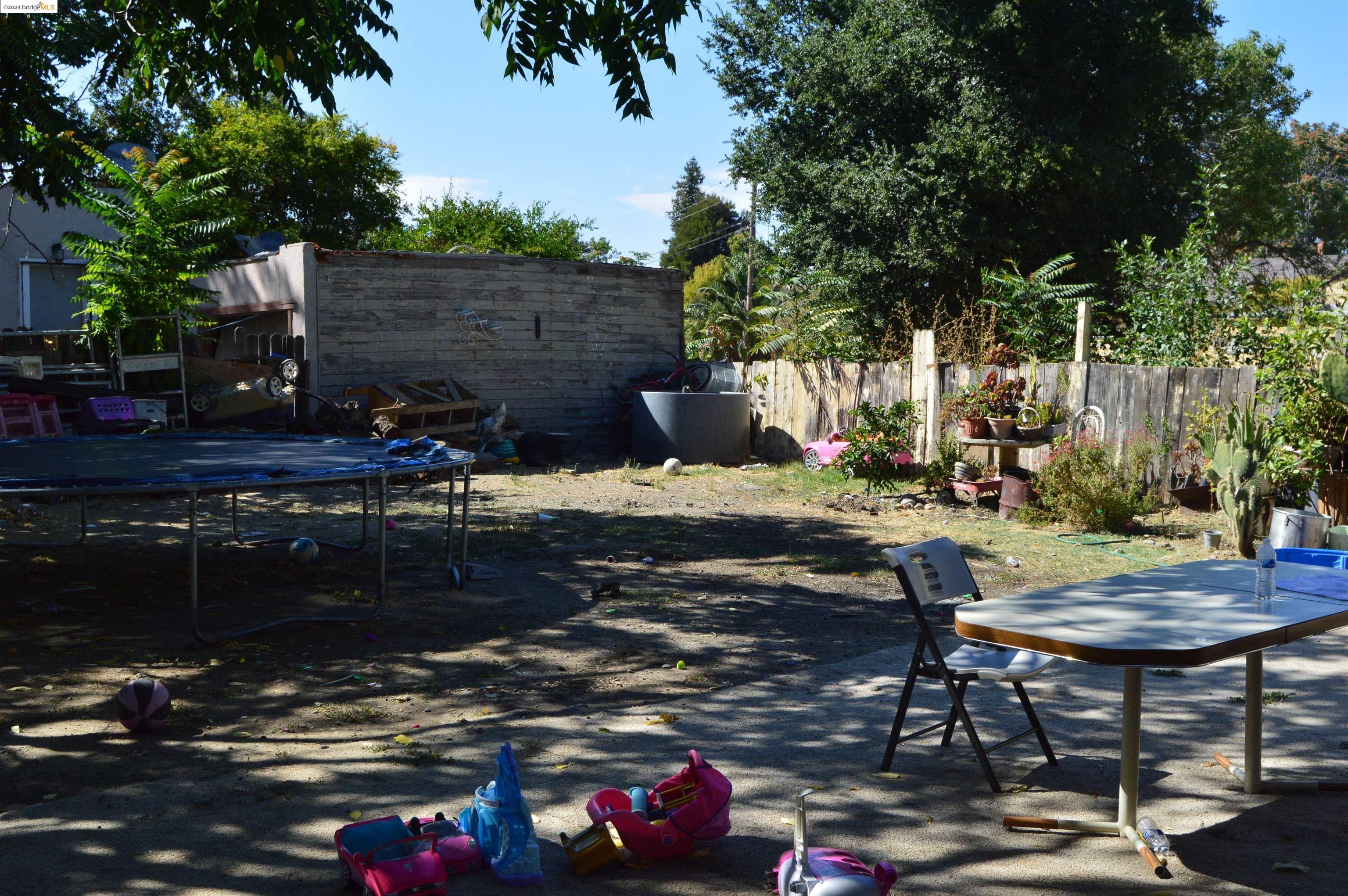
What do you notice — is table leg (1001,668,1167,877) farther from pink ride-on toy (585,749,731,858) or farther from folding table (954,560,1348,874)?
pink ride-on toy (585,749,731,858)

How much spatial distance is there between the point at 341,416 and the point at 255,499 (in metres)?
2.71

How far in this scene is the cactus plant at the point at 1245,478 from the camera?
8.21m

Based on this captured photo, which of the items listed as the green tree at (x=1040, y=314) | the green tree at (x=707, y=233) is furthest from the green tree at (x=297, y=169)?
the green tree at (x=707, y=233)

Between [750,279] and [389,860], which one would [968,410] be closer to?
[389,860]

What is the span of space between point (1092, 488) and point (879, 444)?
2896 millimetres

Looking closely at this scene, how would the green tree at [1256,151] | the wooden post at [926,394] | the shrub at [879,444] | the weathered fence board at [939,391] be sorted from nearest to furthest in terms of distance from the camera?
the weathered fence board at [939,391] → the shrub at [879,444] → the wooden post at [926,394] → the green tree at [1256,151]

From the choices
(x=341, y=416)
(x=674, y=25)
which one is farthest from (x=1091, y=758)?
(x=341, y=416)

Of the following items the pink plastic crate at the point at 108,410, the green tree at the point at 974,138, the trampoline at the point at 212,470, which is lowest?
the trampoline at the point at 212,470

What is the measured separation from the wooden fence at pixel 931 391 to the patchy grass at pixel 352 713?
8.38 meters

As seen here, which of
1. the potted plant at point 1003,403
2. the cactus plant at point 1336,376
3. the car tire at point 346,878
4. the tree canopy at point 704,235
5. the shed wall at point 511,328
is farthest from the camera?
the tree canopy at point 704,235

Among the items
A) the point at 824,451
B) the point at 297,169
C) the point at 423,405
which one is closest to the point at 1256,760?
the point at 824,451

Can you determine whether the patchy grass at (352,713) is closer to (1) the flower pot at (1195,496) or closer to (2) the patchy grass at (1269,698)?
(2) the patchy grass at (1269,698)

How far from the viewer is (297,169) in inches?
1141

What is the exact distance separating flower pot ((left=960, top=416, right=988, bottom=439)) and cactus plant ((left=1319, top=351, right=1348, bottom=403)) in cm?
292
